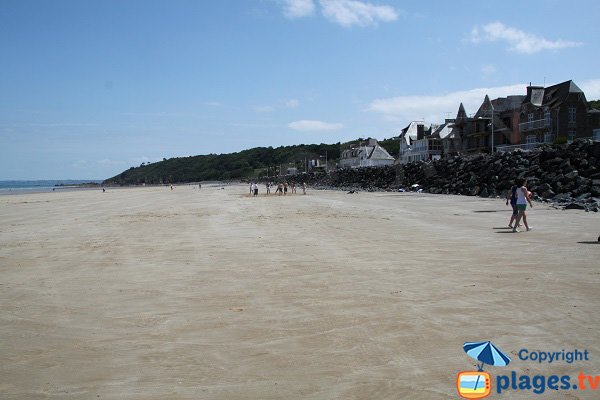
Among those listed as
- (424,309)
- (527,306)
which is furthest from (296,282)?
(527,306)

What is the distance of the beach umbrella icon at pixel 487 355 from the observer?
174 inches

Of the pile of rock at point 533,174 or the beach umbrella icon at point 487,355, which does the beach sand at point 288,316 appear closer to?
the beach umbrella icon at point 487,355

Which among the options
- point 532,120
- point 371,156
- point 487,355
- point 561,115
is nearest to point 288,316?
point 487,355

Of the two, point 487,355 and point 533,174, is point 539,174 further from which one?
point 487,355

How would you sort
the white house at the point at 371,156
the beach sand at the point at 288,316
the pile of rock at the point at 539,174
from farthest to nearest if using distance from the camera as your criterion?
the white house at the point at 371,156, the pile of rock at the point at 539,174, the beach sand at the point at 288,316

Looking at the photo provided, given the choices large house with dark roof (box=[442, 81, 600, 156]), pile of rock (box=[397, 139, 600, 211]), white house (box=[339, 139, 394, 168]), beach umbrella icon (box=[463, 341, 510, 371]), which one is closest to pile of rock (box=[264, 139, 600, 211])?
pile of rock (box=[397, 139, 600, 211])

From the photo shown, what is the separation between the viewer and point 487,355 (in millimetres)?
4488

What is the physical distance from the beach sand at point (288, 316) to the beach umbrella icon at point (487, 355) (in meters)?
0.10

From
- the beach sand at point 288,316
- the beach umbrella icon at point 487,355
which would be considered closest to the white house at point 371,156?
the beach sand at point 288,316

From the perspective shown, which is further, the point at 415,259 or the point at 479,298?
the point at 415,259

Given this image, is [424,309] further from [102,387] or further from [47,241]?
[47,241]

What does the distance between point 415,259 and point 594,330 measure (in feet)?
16.0

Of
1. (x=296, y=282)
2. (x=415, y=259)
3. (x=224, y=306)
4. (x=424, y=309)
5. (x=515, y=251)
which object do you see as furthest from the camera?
(x=515, y=251)

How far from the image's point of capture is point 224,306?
6719 mm
